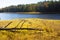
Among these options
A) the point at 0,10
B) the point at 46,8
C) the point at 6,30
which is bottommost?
the point at 0,10

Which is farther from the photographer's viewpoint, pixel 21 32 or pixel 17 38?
pixel 21 32

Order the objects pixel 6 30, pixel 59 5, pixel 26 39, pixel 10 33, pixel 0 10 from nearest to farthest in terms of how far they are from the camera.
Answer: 1. pixel 26 39
2. pixel 10 33
3. pixel 6 30
4. pixel 59 5
5. pixel 0 10

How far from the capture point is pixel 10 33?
40.4 ft

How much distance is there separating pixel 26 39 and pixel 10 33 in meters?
1.92

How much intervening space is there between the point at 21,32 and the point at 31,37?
1.72 meters

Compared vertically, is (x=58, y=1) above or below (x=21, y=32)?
below

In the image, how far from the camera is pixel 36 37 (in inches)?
445

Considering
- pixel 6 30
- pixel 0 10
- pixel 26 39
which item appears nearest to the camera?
pixel 26 39

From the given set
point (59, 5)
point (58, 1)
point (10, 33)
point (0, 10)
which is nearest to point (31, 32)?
point (10, 33)

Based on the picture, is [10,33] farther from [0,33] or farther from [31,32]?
[31,32]

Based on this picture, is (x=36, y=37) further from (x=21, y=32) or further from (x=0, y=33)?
(x=0, y=33)

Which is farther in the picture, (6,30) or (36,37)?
(6,30)

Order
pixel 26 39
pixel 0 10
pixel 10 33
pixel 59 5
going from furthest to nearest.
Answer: pixel 0 10 → pixel 59 5 → pixel 10 33 → pixel 26 39

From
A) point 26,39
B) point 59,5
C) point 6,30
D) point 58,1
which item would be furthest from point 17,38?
point 58,1
